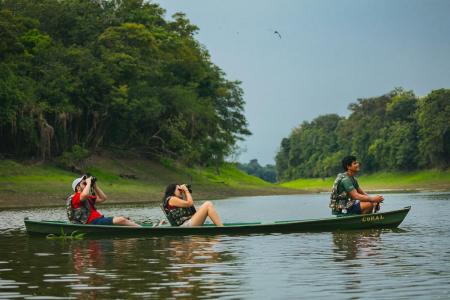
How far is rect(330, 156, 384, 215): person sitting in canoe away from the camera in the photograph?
981 inches

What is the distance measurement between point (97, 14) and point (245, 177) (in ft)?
106

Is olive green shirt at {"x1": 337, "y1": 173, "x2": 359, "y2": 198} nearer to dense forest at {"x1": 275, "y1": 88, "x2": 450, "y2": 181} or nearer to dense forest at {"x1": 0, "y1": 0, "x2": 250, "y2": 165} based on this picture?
dense forest at {"x1": 0, "y1": 0, "x2": 250, "y2": 165}

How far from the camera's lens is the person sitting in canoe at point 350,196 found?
2491 centimetres

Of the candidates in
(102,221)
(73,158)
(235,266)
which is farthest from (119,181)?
(235,266)

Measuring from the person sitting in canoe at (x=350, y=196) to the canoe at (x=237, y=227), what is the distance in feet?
1.32

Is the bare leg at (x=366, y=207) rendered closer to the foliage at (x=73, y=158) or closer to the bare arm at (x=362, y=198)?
the bare arm at (x=362, y=198)

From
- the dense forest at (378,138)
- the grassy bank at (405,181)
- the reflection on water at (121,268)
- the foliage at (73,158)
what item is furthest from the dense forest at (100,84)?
the reflection on water at (121,268)

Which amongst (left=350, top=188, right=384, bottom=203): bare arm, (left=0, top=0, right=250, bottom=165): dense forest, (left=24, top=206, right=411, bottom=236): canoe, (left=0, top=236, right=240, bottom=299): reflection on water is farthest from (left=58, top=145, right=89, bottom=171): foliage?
(left=350, top=188, right=384, bottom=203): bare arm

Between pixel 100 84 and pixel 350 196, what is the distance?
43.6 meters

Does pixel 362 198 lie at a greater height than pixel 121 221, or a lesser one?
greater

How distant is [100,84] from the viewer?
66688 millimetres

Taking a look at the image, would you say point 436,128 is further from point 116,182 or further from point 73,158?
point 73,158

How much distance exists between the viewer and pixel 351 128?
146875 mm

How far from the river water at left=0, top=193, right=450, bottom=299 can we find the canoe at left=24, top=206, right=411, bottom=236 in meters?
0.22
